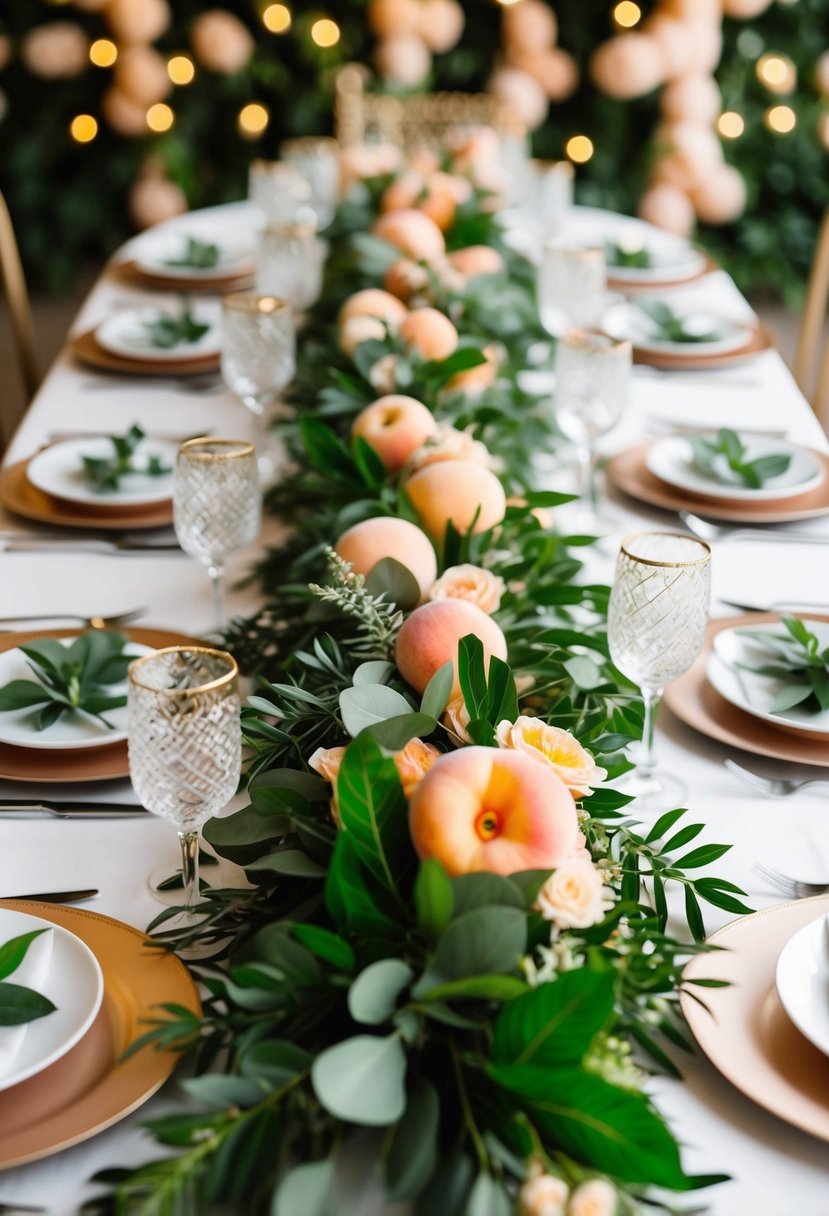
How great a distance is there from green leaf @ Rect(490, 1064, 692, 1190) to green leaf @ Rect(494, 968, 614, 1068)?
0.4 inches

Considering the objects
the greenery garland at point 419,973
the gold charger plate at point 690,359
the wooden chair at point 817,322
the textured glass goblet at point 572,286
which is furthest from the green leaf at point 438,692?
the wooden chair at point 817,322

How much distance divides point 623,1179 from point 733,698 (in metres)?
0.65

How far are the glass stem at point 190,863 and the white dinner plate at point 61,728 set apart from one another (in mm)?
237

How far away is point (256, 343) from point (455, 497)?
0.54 metres

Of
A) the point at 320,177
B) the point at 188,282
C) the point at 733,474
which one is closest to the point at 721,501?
the point at 733,474

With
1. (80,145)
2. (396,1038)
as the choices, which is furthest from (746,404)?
(80,145)

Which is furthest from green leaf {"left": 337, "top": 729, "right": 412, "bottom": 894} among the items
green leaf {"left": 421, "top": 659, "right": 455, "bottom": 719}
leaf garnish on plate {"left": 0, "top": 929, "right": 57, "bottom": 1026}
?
leaf garnish on plate {"left": 0, "top": 929, "right": 57, "bottom": 1026}

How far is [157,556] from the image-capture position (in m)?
1.60

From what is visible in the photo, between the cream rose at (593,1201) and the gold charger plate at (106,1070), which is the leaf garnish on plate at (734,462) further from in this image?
the cream rose at (593,1201)

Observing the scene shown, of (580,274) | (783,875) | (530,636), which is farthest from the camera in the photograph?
(580,274)

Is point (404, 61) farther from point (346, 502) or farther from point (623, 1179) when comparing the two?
point (623, 1179)

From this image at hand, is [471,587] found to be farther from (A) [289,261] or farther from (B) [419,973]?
(A) [289,261]

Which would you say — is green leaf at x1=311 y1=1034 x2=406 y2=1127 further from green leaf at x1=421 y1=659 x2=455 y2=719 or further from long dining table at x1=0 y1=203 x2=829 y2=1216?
green leaf at x1=421 y1=659 x2=455 y2=719

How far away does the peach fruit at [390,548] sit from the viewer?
1162 millimetres
